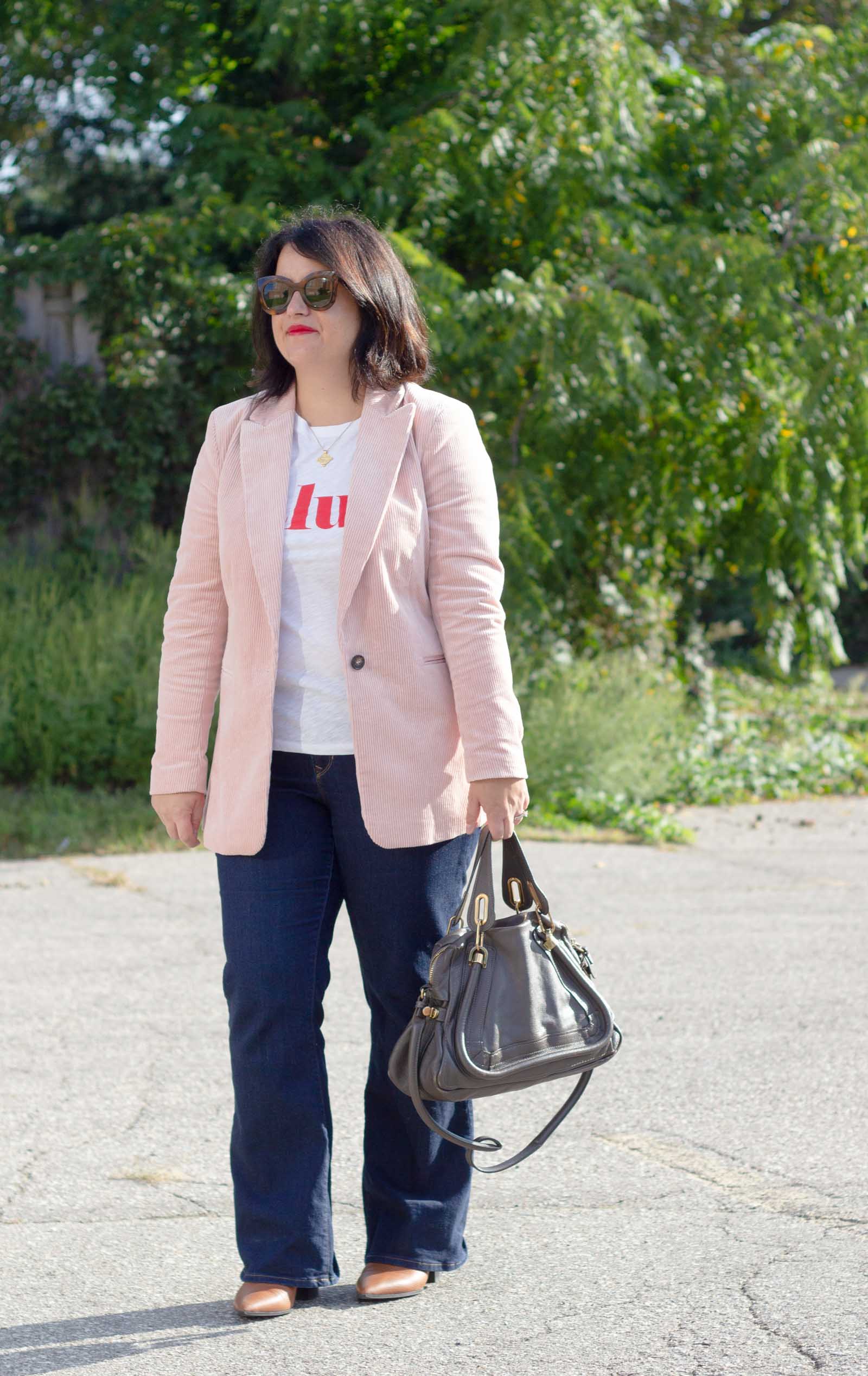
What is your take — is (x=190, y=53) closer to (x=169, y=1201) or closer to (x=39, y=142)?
(x=39, y=142)

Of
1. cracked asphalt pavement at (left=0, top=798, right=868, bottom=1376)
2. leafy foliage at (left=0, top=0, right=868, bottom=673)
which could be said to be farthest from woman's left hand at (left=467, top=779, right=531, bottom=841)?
leafy foliage at (left=0, top=0, right=868, bottom=673)

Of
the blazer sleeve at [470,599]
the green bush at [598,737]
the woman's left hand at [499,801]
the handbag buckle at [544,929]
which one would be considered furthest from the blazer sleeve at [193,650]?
the green bush at [598,737]

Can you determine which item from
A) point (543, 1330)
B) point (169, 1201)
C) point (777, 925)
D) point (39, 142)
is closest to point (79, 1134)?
point (169, 1201)

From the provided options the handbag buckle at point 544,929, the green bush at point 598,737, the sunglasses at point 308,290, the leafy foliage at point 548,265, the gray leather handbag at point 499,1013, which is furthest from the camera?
the leafy foliage at point 548,265

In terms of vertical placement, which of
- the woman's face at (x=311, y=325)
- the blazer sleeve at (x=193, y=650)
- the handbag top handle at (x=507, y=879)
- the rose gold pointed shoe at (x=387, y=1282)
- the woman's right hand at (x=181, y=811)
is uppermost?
the woman's face at (x=311, y=325)

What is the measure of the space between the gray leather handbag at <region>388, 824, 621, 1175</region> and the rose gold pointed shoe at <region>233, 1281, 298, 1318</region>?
442 mm

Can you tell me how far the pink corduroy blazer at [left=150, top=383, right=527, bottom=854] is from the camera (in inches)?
111

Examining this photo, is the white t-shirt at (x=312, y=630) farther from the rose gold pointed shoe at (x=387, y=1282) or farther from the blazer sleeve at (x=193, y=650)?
the rose gold pointed shoe at (x=387, y=1282)

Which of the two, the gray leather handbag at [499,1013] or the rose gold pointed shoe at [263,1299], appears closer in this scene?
the gray leather handbag at [499,1013]

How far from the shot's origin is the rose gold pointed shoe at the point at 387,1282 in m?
2.92

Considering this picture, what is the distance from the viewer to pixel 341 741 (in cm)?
284

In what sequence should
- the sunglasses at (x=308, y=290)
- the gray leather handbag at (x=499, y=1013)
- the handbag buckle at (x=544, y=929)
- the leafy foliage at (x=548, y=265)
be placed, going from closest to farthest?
the gray leather handbag at (x=499, y=1013), the handbag buckle at (x=544, y=929), the sunglasses at (x=308, y=290), the leafy foliage at (x=548, y=265)

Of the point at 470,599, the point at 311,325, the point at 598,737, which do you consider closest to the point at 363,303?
the point at 311,325

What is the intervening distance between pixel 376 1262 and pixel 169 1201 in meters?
0.71
